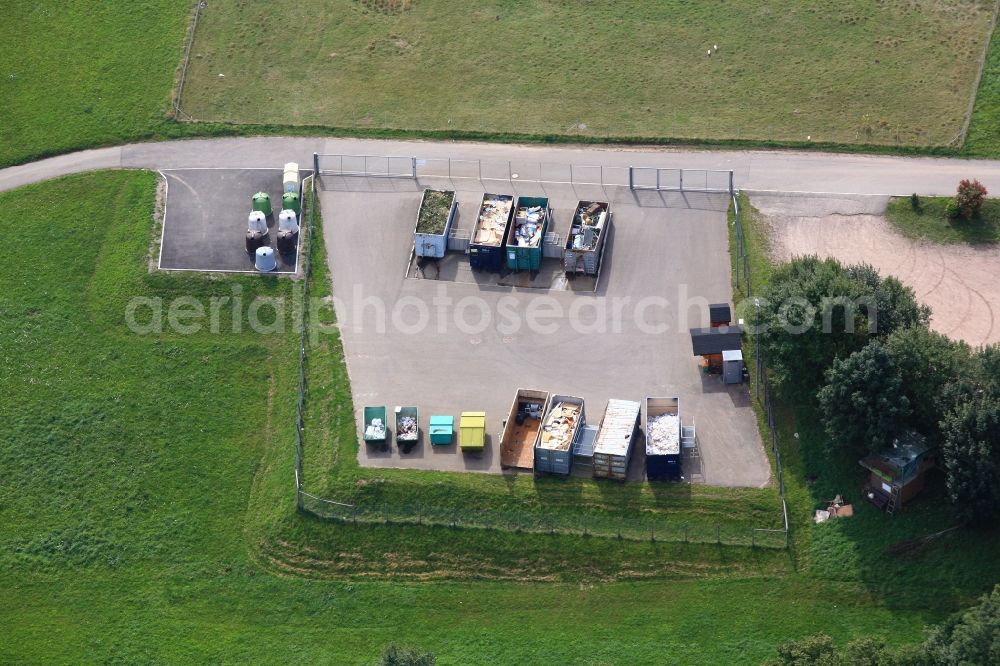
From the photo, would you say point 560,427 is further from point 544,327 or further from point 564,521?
point 544,327

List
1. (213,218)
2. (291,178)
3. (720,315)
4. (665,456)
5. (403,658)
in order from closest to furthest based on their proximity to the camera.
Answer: (403,658) < (665,456) < (720,315) < (213,218) < (291,178)

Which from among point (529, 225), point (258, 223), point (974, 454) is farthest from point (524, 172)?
point (974, 454)

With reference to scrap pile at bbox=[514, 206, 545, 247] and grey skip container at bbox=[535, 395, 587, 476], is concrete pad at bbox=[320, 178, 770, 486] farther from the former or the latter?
grey skip container at bbox=[535, 395, 587, 476]

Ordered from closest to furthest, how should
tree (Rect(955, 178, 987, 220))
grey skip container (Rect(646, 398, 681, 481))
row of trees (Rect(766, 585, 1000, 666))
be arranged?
row of trees (Rect(766, 585, 1000, 666))
grey skip container (Rect(646, 398, 681, 481))
tree (Rect(955, 178, 987, 220))


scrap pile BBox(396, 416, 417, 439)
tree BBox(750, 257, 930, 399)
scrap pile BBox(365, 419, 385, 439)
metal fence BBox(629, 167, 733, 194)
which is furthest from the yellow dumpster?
metal fence BBox(629, 167, 733, 194)

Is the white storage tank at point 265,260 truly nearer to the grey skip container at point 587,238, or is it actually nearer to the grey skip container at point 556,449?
the grey skip container at point 587,238

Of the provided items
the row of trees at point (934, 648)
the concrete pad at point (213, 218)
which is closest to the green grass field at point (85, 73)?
the concrete pad at point (213, 218)
